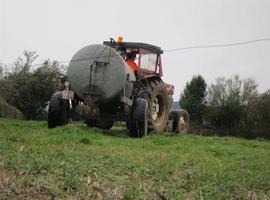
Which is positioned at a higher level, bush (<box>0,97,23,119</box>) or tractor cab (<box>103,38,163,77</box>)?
tractor cab (<box>103,38,163,77</box>)

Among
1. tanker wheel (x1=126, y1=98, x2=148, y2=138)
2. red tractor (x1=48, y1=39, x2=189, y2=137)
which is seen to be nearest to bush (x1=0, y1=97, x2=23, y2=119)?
red tractor (x1=48, y1=39, x2=189, y2=137)

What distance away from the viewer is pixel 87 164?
627 centimetres

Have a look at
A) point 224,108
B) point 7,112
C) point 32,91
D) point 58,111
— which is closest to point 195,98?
point 224,108

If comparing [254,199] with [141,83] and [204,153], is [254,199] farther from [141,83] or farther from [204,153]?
[141,83]

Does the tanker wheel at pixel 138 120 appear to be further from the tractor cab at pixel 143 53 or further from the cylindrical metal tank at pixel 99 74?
the tractor cab at pixel 143 53

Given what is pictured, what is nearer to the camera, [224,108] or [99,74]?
[99,74]

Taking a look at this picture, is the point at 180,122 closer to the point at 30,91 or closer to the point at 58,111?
the point at 58,111

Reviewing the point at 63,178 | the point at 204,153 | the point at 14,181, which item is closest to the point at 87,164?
the point at 63,178

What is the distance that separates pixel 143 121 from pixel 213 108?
135 feet

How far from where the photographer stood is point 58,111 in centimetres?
1266

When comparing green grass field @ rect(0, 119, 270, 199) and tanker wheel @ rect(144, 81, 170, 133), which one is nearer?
green grass field @ rect(0, 119, 270, 199)

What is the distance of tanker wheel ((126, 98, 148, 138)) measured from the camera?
1205 cm

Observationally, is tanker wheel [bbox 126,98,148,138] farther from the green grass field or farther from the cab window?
the green grass field

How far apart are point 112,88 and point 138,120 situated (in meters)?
1.07
